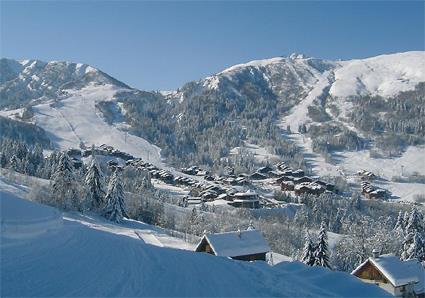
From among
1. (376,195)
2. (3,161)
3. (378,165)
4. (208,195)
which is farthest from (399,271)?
(378,165)

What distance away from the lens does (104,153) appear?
157250 mm

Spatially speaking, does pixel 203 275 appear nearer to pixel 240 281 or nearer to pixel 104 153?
pixel 240 281

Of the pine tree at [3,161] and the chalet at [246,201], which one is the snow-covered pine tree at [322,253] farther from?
the pine tree at [3,161]

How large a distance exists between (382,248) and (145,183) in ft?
188

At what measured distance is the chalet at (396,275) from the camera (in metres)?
31.2

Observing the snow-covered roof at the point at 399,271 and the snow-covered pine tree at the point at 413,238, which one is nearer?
the snow-covered roof at the point at 399,271

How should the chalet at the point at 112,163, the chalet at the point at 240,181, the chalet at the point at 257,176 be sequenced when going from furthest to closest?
the chalet at the point at 257,176 → the chalet at the point at 240,181 → the chalet at the point at 112,163

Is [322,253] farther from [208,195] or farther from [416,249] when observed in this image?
[208,195]

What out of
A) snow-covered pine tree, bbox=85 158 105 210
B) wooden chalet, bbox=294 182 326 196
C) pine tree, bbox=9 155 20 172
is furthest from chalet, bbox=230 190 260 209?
snow-covered pine tree, bbox=85 158 105 210

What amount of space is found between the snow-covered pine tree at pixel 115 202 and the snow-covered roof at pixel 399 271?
99.6ft

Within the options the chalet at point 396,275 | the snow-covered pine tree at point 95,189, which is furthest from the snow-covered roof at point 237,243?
the snow-covered pine tree at point 95,189

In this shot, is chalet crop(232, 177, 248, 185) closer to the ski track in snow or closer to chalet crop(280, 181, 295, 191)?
chalet crop(280, 181, 295, 191)

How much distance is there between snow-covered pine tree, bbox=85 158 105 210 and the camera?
194 ft

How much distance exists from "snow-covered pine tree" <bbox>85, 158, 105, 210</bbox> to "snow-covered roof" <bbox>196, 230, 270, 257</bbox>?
79.5 feet
